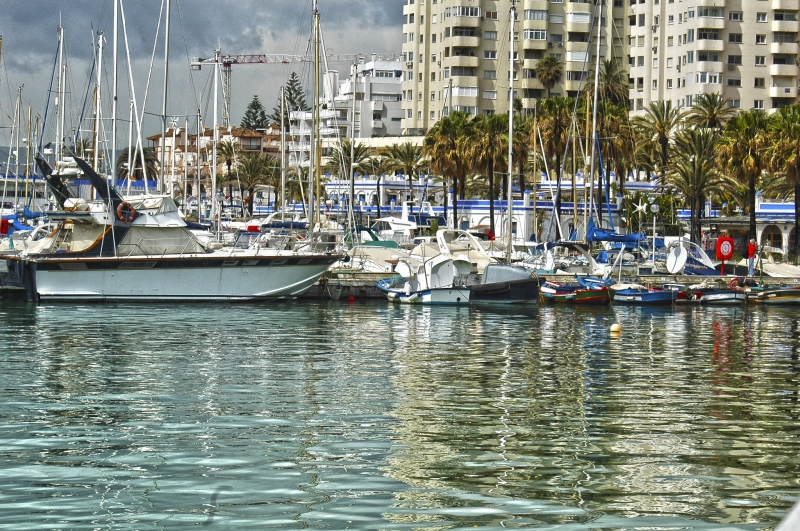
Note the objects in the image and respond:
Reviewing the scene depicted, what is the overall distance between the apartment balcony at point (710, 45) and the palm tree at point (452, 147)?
44504 millimetres

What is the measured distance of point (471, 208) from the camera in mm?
91375

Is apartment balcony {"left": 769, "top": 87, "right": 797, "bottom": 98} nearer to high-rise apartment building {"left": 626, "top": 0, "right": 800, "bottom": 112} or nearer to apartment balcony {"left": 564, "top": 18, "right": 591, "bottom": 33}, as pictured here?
high-rise apartment building {"left": 626, "top": 0, "right": 800, "bottom": 112}

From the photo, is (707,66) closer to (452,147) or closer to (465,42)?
(465,42)

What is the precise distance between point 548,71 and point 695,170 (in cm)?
6677

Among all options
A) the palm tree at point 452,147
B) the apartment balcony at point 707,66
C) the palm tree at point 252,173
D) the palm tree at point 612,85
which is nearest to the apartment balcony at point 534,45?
the palm tree at point 612,85

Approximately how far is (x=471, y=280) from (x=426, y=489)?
116 feet

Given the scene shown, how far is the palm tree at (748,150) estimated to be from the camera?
2355 inches

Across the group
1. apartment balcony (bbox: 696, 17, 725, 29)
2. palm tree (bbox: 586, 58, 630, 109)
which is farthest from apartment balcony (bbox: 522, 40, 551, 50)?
apartment balcony (bbox: 696, 17, 725, 29)

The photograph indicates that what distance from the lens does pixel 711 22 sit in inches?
4633

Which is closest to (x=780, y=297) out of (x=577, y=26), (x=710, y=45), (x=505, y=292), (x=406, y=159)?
(x=505, y=292)

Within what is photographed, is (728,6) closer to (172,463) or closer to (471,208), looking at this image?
(471,208)

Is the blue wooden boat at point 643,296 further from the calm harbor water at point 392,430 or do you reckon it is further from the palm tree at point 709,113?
the palm tree at point 709,113

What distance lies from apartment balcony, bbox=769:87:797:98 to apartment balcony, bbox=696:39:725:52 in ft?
22.8

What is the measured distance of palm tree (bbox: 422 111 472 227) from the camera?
79938 millimetres
